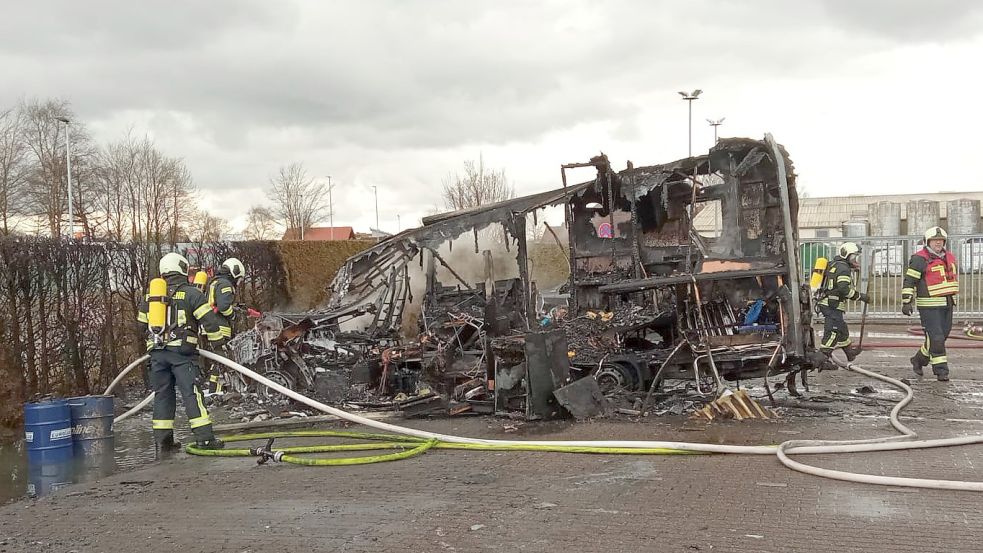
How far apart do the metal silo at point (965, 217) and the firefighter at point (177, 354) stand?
109ft

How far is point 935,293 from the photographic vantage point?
372 inches

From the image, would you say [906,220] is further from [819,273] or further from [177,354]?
[177,354]

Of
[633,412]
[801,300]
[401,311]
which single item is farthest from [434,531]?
[401,311]

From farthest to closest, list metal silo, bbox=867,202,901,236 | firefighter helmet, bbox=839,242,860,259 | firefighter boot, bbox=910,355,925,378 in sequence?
metal silo, bbox=867,202,901,236, firefighter helmet, bbox=839,242,860,259, firefighter boot, bbox=910,355,925,378

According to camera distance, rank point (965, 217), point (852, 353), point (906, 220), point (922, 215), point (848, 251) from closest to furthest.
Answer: point (852, 353), point (848, 251), point (965, 217), point (922, 215), point (906, 220)

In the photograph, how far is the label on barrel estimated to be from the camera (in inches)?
262

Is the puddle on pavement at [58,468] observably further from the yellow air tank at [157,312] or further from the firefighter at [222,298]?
the firefighter at [222,298]

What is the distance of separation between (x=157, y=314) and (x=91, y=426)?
1.27 metres

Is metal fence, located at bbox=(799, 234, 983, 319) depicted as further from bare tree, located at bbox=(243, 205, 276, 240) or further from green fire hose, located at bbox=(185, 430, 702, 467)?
bare tree, located at bbox=(243, 205, 276, 240)

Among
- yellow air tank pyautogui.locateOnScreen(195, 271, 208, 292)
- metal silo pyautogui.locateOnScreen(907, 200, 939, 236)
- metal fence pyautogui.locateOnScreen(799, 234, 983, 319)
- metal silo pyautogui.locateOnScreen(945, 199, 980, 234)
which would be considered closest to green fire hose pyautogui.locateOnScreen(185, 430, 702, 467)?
yellow air tank pyautogui.locateOnScreen(195, 271, 208, 292)

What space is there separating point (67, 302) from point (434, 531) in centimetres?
707

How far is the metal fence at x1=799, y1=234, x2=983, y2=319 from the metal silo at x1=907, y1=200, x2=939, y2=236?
59.4 feet

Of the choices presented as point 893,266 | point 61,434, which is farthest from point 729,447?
point 893,266

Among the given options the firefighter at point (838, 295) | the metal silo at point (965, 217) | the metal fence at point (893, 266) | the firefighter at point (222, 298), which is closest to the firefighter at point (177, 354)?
the firefighter at point (222, 298)
